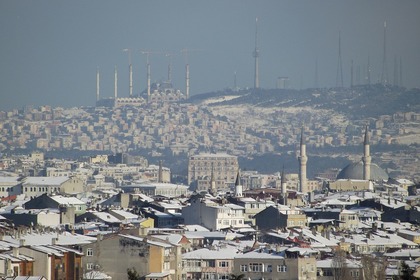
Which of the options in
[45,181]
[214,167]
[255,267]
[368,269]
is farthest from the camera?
[214,167]

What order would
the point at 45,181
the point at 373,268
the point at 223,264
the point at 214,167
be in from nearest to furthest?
the point at 373,268 → the point at 223,264 → the point at 45,181 → the point at 214,167

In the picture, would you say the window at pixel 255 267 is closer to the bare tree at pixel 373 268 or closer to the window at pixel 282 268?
the window at pixel 282 268

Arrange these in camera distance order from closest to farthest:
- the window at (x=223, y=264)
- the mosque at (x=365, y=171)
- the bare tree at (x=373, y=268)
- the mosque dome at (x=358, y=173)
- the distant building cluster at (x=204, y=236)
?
the distant building cluster at (x=204, y=236)
the bare tree at (x=373, y=268)
the window at (x=223, y=264)
the mosque at (x=365, y=171)
the mosque dome at (x=358, y=173)

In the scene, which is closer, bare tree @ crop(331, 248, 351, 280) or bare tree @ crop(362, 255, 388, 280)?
bare tree @ crop(362, 255, 388, 280)

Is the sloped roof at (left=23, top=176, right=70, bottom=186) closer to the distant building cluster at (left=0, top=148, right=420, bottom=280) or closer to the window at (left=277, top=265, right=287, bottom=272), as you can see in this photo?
the distant building cluster at (left=0, top=148, right=420, bottom=280)

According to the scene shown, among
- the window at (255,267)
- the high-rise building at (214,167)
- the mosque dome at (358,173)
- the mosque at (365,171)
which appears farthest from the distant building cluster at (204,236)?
the high-rise building at (214,167)

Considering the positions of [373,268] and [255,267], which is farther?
[255,267]

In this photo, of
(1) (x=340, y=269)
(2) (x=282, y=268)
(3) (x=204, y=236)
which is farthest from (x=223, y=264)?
(3) (x=204, y=236)

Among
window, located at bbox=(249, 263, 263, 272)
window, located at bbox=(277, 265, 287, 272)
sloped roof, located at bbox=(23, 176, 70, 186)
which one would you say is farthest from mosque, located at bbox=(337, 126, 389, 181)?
window, located at bbox=(277, 265, 287, 272)

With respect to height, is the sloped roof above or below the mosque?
below

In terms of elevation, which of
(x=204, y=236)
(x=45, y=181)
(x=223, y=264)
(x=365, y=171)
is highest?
(x=365, y=171)

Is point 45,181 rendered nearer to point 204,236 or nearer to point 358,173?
point 204,236
